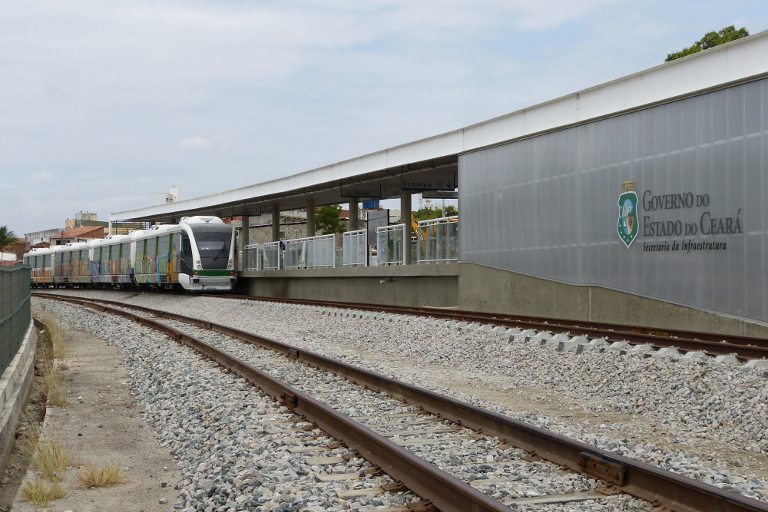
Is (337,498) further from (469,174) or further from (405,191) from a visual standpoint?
(405,191)

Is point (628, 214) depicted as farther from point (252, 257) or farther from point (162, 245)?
point (252, 257)

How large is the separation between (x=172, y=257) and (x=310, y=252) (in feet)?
23.0

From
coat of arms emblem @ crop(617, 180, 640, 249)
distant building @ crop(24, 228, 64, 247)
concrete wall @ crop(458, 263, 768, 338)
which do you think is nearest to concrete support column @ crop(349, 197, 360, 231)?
concrete wall @ crop(458, 263, 768, 338)

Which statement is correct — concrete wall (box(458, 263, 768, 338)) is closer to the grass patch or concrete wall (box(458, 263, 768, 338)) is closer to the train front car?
the grass patch

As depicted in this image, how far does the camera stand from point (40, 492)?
5789 mm

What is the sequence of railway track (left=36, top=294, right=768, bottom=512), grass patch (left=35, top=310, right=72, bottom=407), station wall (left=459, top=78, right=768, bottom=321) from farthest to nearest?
station wall (left=459, top=78, right=768, bottom=321)
grass patch (left=35, top=310, right=72, bottom=407)
railway track (left=36, top=294, right=768, bottom=512)

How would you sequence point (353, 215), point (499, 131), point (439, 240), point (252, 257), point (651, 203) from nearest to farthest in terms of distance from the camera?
point (651, 203)
point (499, 131)
point (439, 240)
point (353, 215)
point (252, 257)

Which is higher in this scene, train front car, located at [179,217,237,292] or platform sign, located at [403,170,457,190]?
platform sign, located at [403,170,457,190]

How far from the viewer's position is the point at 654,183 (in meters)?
16.5

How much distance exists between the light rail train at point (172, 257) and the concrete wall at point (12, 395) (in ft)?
65.2

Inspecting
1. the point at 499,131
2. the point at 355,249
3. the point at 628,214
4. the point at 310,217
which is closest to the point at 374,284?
the point at 355,249

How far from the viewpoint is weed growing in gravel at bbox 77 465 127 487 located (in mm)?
6227

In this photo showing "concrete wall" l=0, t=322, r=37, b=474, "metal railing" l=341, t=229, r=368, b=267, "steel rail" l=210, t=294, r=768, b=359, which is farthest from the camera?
"metal railing" l=341, t=229, r=368, b=267

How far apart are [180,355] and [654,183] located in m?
10.1
